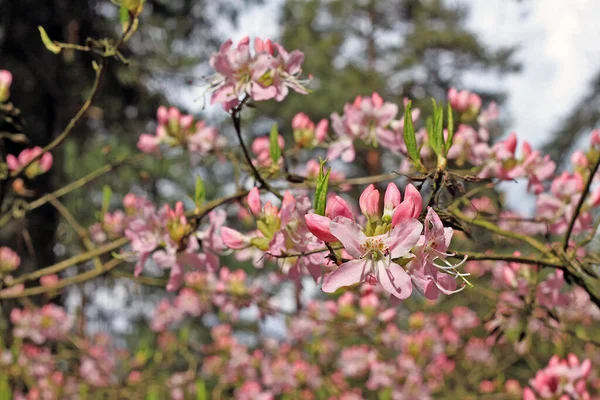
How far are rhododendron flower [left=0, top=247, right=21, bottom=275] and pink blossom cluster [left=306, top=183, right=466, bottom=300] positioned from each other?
143cm

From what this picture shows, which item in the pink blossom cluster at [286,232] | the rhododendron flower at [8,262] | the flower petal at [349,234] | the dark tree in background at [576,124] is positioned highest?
the flower petal at [349,234]

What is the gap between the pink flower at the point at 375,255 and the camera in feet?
1.90

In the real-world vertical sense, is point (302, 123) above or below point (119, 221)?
above

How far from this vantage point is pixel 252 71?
91 cm

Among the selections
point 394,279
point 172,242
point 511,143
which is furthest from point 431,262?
point 511,143

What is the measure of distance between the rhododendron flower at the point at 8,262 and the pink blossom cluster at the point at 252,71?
1132 millimetres

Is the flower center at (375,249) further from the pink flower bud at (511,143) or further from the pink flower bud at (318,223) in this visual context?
the pink flower bud at (511,143)

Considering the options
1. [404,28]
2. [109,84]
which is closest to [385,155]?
[404,28]

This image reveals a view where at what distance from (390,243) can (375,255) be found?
0.09 feet

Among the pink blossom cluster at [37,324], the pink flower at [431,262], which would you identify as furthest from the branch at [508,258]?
the pink blossom cluster at [37,324]

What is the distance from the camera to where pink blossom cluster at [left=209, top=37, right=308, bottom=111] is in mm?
896

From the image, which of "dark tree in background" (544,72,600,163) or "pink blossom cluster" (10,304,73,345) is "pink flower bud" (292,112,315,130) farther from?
"dark tree in background" (544,72,600,163)

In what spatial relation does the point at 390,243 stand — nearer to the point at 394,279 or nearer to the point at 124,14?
the point at 394,279

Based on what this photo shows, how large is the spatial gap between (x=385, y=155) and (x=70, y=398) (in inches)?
248
